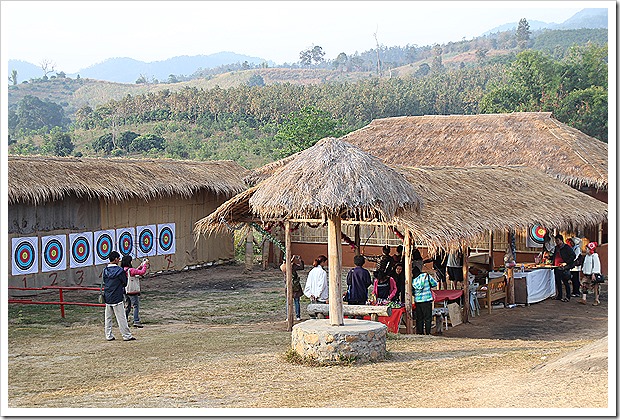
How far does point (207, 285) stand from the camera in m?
19.2

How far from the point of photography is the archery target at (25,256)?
17.0 metres

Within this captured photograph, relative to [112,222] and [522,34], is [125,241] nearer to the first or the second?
[112,222]

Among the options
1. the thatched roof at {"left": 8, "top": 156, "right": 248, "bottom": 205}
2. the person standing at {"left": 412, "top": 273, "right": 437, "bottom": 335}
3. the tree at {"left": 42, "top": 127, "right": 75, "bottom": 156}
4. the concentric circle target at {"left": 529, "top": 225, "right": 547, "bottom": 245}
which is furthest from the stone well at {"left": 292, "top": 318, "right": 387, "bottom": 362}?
the tree at {"left": 42, "top": 127, "right": 75, "bottom": 156}

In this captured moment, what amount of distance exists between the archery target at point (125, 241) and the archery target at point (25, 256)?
7.78 ft

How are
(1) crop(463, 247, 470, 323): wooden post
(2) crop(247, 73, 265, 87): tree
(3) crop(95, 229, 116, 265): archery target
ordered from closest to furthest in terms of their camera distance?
(1) crop(463, 247, 470, 323): wooden post, (3) crop(95, 229, 116, 265): archery target, (2) crop(247, 73, 265, 87): tree

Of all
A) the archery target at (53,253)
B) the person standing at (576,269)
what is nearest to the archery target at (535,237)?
the person standing at (576,269)

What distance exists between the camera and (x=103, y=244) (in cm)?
1914

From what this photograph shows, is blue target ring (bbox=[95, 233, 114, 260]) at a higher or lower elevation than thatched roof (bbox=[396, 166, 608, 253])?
lower

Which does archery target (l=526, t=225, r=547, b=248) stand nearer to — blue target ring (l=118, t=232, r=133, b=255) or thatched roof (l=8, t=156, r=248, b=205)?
thatched roof (l=8, t=156, r=248, b=205)

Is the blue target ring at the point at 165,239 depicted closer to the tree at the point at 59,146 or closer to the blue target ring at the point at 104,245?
the blue target ring at the point at 104,245

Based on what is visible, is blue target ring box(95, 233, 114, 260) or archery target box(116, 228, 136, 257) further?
archery target box(116, 228, 136, 257)

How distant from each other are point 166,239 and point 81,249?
2.70m

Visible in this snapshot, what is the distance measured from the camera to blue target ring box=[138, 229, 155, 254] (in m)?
20.2

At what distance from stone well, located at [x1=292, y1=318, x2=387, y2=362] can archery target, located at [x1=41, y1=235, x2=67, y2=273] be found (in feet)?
29.5
